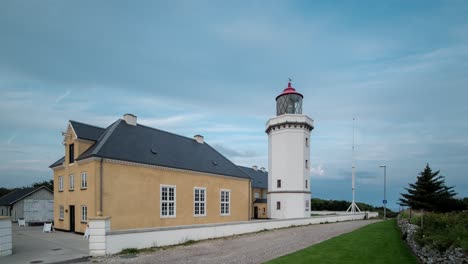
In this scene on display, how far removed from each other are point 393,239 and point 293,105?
19.5 meters

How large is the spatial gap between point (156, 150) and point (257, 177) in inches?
960

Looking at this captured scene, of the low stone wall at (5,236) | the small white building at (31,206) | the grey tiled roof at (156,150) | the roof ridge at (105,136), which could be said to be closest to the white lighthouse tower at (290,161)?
the grey tiled roof at (156,150)

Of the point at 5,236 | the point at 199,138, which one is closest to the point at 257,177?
the point at 199,138

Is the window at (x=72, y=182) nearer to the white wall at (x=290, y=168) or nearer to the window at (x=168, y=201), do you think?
the window at (x=168, y=201)

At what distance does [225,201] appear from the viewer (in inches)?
1166

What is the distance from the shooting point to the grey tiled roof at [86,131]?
893 inches

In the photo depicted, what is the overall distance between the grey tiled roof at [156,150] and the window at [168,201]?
5.91 ft

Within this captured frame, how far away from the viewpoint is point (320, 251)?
12.7 m

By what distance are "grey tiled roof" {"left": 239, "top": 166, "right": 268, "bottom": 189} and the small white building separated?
2515 centimetres

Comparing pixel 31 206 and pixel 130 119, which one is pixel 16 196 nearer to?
pixel 31 206

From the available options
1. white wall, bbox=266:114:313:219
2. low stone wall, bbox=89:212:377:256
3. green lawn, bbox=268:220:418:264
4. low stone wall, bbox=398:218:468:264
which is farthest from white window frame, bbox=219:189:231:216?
low stone wall, bbox=398:218:468:264

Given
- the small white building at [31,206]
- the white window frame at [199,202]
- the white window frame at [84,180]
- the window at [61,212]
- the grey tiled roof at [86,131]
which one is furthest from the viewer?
the small white building at [31,206]

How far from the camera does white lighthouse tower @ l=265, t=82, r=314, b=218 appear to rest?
103ft

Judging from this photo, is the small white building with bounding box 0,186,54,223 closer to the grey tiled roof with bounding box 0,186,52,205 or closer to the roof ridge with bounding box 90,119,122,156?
the grey tiled roof with bounding box 0,186,52,205
